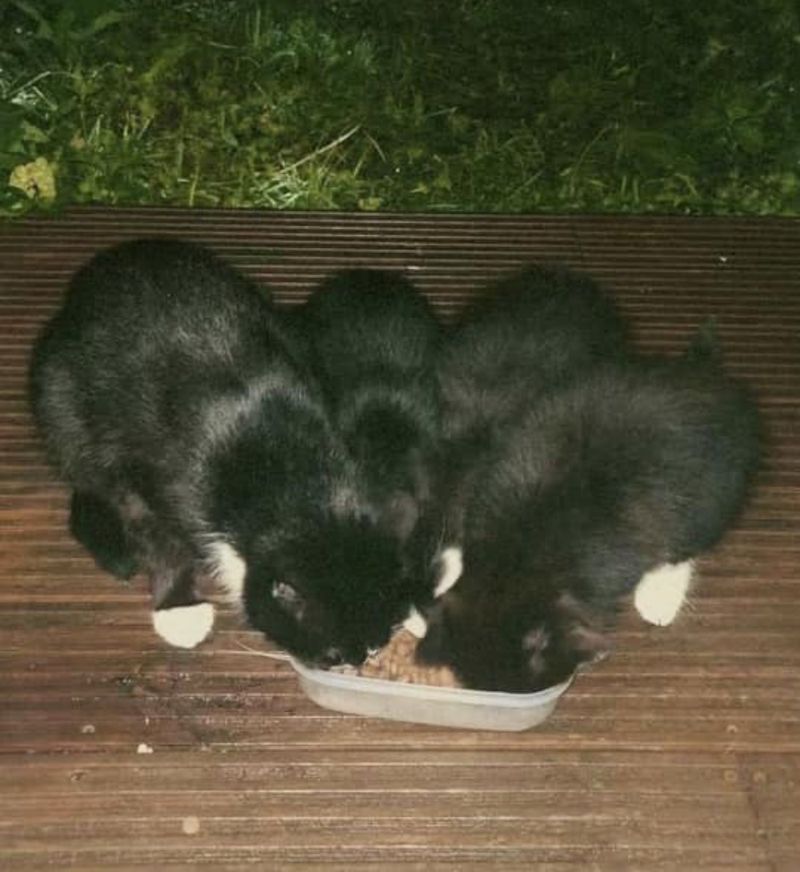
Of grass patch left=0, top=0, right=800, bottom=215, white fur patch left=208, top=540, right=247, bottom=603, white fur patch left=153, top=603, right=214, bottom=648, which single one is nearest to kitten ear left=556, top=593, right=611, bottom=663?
white fur patch left=208, top=540, right=247, bottom=603

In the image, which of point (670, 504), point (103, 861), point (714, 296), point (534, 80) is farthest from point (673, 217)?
point (103, 861)

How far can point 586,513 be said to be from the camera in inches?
81.7

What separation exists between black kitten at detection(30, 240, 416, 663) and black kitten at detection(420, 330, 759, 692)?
0.16 m

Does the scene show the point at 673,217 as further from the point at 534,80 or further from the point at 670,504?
the point at 670,504

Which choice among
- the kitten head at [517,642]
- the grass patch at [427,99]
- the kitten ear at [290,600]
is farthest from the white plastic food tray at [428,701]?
the grass patch at [427,99]

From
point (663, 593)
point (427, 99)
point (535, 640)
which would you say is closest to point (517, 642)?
point (535, 640)

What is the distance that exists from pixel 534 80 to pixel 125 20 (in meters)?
1.38

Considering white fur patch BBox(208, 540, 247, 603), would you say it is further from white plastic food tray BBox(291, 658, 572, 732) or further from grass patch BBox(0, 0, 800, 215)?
grass patch BBox(0, 0, 800, 215)

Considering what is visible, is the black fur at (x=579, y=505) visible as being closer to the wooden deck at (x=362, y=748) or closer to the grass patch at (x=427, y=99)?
the wooden deck at (x=362, y=748)

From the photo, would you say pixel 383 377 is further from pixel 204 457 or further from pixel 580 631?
pixel 580 631

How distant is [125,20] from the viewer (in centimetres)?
385

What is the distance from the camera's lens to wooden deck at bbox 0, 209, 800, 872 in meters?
1.97

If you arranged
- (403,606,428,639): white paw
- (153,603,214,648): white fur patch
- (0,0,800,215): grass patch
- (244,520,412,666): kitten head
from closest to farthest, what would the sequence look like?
(244,520,412,666): kitten head → (403,606,428,639): white paw → (153,603,214,648): white fur patch → (0,0,800,215): grass patch

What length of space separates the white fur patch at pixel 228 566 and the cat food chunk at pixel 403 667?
0.90ft
